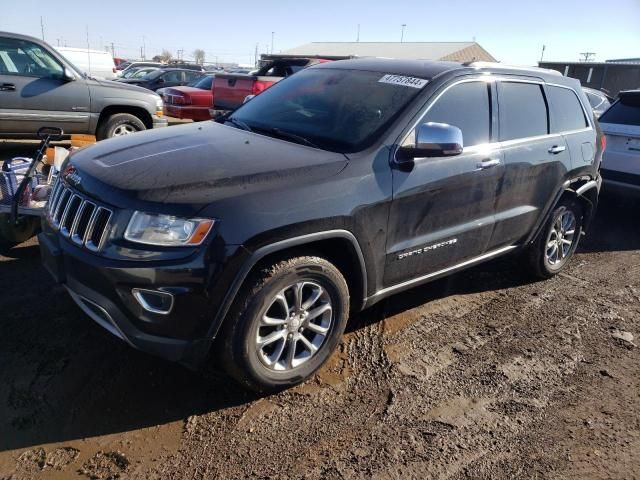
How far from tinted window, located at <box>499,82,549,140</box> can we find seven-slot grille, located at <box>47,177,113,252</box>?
2.81m

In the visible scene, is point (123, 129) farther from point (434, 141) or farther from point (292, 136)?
point (434, 141)

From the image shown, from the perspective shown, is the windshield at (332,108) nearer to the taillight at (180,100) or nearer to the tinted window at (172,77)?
the taillight at (180,100)

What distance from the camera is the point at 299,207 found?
2.68 meters

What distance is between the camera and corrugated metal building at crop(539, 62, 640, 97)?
23.0 meters

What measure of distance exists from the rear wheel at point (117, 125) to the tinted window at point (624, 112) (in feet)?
21.8

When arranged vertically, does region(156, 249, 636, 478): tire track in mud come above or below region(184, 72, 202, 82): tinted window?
below

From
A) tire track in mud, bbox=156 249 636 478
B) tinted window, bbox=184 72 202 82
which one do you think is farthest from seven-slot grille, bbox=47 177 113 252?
Result: tinted window, bbox=184 72 202 82

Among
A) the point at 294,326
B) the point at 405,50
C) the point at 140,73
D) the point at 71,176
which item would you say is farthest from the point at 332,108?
the point at 405,50

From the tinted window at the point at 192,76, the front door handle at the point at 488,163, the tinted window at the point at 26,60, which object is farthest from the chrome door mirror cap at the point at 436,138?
the tinted window at the point at 192,76

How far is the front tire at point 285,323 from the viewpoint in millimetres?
2652

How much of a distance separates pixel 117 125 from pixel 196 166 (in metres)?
5.85

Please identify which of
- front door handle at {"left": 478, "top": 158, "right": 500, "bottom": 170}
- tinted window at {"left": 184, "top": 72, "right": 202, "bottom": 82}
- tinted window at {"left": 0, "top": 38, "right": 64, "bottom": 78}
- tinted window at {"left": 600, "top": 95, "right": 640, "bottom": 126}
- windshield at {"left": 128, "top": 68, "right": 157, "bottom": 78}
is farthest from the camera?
windshield at {"left": 128, "top": 68, "right": 157, "bottom": 78}

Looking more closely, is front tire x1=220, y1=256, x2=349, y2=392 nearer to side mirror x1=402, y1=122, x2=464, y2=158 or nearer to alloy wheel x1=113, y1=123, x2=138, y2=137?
side mirror x1=402, y1=122, x2=464, y2=158

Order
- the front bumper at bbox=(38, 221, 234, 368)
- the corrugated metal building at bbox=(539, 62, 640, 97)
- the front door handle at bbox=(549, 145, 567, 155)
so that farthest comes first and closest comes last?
the corrugated metal building at bbox=(539, 62, 640, 97)
the front door handle at bbox=(549, 145, 567, 155)
the front bumper at bbox=(38, 221, 234, 368)
